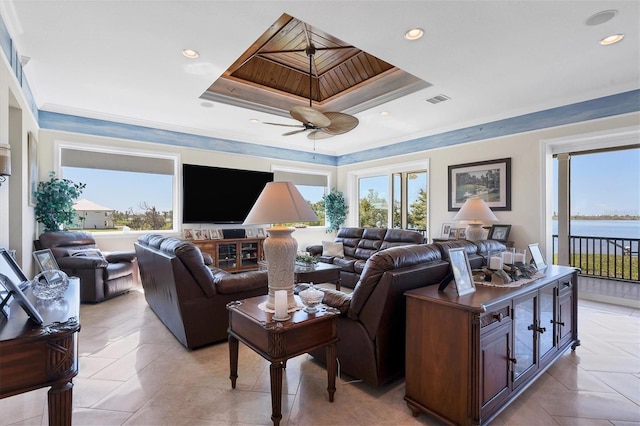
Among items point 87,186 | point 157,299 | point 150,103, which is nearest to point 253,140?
point 150,103

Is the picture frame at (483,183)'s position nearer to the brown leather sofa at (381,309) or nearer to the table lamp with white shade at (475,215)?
the table lamp with white shade at (475,215)

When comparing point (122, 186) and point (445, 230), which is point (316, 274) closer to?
point (445, 230)

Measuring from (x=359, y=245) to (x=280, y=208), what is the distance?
391 cm

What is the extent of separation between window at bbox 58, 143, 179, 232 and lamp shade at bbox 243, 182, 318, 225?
14.8 feet

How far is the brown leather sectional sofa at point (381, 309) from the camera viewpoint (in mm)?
2018

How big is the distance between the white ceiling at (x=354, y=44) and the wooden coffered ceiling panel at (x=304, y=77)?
0.28 m

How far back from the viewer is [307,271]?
4090 millimetres

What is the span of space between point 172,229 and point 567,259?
22.5 feet

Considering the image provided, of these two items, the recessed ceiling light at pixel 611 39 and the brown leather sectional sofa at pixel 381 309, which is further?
the recessed ceiling light at pixel 611 39

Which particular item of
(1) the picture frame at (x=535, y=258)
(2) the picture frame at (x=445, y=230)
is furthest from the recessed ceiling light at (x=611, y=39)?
(2) the picture frame at (x=445, y=230)

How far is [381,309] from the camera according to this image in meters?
2.00

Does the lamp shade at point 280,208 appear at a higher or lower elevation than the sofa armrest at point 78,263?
higher

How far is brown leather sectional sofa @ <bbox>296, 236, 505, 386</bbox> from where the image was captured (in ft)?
6.62

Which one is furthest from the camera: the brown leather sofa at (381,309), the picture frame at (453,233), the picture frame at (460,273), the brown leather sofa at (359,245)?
the picture frame at (453,233)
